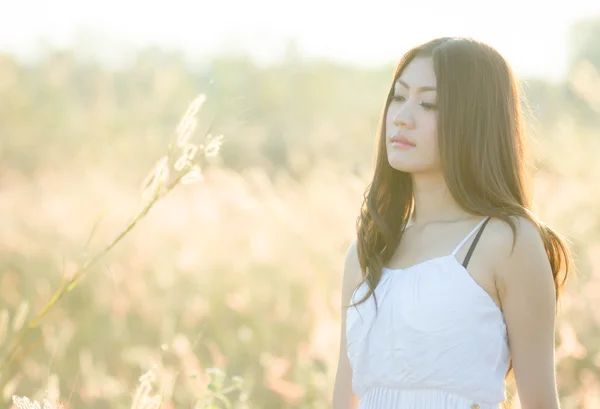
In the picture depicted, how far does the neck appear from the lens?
209 cm

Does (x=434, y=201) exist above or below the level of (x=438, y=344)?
above

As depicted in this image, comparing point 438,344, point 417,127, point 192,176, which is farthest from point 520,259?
point 192,176

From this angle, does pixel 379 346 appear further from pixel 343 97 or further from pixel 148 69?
pixel 343 97

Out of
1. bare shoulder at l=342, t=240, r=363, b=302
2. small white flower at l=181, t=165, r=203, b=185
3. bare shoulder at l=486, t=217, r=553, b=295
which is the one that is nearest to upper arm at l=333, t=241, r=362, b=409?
bare shoulder at l=342, t=240, r=363, b=302

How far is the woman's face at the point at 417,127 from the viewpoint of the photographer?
2041 millimetres

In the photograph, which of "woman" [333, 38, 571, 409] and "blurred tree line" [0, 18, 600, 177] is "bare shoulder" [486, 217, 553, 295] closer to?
"woman" [333, 38, 571, 409]

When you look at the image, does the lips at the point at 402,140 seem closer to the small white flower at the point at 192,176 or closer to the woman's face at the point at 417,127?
the woman's face at the point at 417,127

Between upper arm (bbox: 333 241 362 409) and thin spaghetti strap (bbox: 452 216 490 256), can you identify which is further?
upper arm (bbox: 333 241 362 409)

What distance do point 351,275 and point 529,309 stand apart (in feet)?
1.79

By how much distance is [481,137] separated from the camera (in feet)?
6.70

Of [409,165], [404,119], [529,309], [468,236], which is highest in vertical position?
[404,119]

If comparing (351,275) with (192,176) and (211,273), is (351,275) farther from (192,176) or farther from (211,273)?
(211,273)

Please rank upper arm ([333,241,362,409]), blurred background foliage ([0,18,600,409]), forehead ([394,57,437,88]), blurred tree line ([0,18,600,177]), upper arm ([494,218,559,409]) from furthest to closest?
blurred tree line ([0,18,600,177]) → blurred background foliage ([0,18,600,409]) → upper arm ([333,241,362,409]) → forehead ([394,57,437,88]) → upper arm ([494,218,559,409])

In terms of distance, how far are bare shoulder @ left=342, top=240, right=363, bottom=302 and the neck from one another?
20 cm
